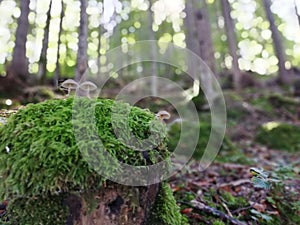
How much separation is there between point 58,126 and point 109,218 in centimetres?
68

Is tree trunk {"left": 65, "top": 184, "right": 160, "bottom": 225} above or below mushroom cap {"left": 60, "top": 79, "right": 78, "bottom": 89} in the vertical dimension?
below

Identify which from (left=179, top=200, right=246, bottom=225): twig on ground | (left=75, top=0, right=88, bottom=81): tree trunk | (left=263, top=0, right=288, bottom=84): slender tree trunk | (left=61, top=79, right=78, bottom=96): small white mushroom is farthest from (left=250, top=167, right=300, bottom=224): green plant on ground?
(left=263, top=0, right=288, bottom=84): slender tree trunk

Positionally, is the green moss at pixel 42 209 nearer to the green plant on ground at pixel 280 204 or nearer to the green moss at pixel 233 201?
the green plant on ground at pixel 280 204

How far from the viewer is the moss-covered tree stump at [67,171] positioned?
155 cm

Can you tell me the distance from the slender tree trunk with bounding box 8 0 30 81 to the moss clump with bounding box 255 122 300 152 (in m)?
7.56

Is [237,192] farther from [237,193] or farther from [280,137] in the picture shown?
[280,137]

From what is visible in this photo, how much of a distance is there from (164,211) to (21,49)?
848cm

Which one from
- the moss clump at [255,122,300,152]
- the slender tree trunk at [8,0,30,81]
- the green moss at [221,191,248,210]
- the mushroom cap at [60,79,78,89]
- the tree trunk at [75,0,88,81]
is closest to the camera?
the mushroom cap at [60,79,78,89]

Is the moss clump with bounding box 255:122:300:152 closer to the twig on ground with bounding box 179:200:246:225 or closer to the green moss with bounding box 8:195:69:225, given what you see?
the twig on ground with bounding box 179:200:246:225

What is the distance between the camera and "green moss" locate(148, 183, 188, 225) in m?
1.87

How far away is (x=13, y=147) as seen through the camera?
5.50 ft

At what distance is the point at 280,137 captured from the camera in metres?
6.82

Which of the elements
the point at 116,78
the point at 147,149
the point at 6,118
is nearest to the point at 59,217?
the point at 147,149

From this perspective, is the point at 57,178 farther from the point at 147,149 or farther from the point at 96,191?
the point at 147,149
